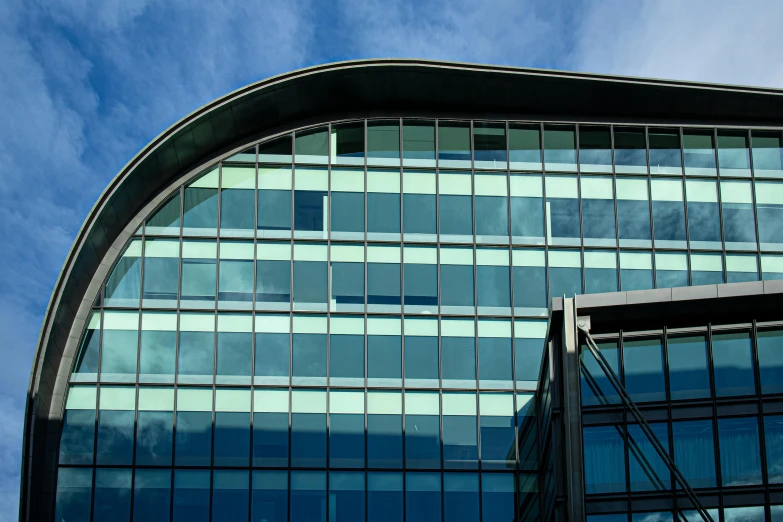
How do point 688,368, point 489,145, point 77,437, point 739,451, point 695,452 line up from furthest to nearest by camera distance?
point 489,145 → point 77,437 → point 688,368 → point 695,452 → point 739,451

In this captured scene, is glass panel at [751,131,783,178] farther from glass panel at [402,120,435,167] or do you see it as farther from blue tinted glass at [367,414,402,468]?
blue tinted glass at [367,414,402,468]

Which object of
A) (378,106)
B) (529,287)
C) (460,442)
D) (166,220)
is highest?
(378,106)

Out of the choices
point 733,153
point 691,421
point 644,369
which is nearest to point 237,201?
point 644,369

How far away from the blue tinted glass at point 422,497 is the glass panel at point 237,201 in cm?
984

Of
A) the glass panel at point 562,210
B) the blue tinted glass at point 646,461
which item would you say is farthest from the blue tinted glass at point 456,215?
the blue tinted glass at point 646,461

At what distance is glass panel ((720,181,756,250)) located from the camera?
131 feet

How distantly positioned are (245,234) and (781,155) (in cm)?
1899

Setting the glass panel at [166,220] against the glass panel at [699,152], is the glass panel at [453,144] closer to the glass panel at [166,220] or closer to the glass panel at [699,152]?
the glass panel at [699,152]

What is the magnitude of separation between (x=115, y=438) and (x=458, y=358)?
11.1 metres

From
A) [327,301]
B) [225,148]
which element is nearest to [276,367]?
[327,301]

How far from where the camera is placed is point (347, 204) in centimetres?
3988

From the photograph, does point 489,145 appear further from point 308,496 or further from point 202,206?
point 308,496

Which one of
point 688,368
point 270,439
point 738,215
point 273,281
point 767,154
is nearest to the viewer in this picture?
point 688,368

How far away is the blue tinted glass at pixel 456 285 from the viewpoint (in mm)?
38656
